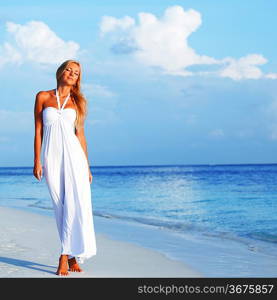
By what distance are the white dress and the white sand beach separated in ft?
1.14

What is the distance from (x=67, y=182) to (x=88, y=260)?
4.33 ft

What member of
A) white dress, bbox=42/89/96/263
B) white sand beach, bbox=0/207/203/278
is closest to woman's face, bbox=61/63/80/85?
white dress, bbox=42/89/96/263

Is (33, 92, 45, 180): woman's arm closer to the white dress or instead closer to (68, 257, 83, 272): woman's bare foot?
the white dress

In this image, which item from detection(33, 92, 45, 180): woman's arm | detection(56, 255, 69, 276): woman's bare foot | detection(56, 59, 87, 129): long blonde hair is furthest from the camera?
detection(56, 59, 87, 129): long blonde hair

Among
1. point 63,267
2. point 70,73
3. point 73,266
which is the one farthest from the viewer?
point 73,266

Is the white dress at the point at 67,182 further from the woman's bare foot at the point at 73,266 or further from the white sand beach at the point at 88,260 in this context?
the white sand beach at the point at 88,260

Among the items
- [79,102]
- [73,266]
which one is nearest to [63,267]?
[73,266]

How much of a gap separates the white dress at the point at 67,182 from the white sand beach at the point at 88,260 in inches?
13.7

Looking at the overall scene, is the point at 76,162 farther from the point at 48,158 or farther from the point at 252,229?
the point at 252,229

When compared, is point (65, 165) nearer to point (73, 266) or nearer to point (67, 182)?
point (67, 182)

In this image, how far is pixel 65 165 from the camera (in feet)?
16.3

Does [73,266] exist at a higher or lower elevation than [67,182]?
lower

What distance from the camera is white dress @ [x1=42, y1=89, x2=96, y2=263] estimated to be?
16.3 ft

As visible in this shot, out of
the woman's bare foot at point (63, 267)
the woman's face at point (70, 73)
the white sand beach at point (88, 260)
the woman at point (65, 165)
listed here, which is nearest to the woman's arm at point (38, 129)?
the woman at point (65, 165)
